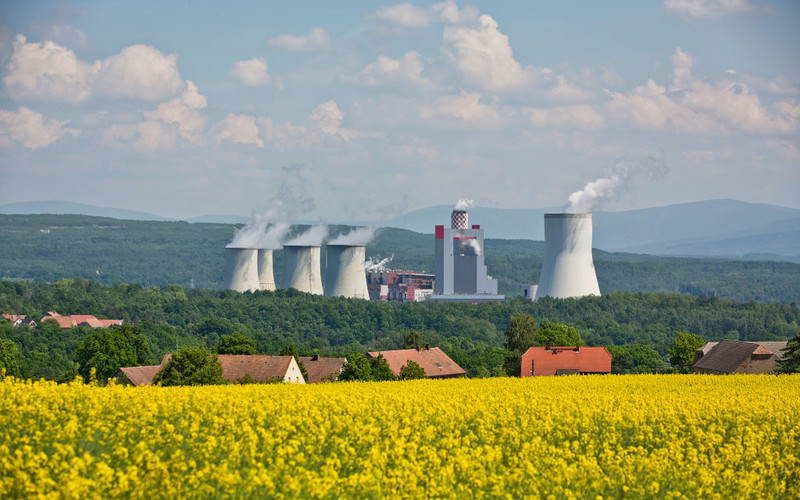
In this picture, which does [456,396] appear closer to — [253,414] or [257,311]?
[253,414]

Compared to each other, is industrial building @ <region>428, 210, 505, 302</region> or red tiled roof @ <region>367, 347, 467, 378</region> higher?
industrial building @ <region>428, 210, 505, 302</region>

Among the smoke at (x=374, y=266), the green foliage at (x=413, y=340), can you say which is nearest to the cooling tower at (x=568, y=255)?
the green foliage at (x=413, y=340)

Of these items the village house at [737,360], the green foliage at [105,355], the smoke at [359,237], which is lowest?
the green foliage at [105,355]

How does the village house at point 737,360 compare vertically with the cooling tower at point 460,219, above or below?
below

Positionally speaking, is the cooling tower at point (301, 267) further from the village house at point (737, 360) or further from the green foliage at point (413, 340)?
the village house at point (737, 360)

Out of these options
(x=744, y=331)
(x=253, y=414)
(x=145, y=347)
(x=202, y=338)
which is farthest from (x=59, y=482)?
(x=744, y=331)

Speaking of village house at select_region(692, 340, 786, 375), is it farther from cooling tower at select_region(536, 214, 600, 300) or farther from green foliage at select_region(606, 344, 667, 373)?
cooling tower at select_region(536, 214, 600, 300)

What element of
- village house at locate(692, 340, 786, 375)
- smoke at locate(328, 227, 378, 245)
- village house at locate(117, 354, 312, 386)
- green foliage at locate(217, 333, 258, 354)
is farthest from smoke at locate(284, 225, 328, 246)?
village house at locate(692, 340, 786, 375)
